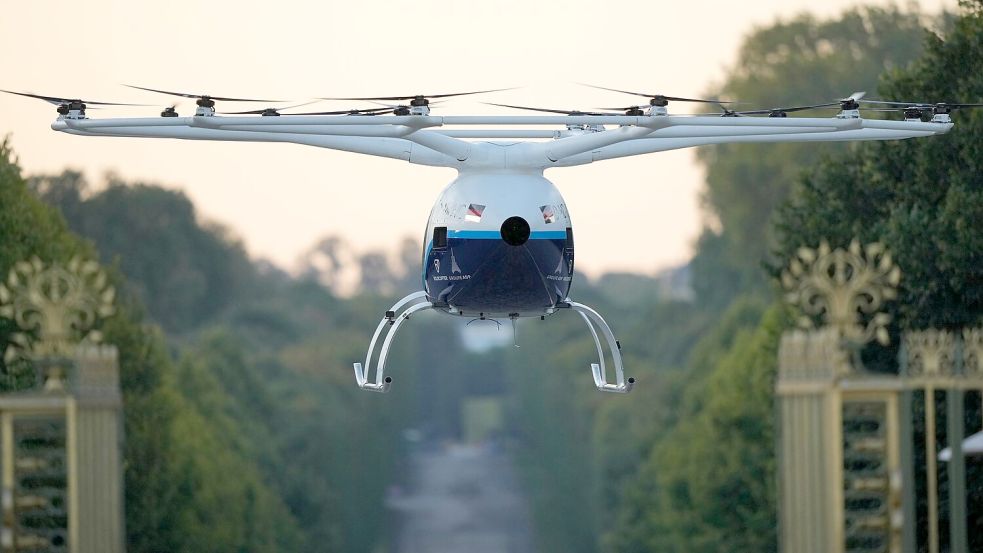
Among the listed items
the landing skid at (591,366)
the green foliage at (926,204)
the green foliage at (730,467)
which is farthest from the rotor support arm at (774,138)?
the green foliage at (730,467)

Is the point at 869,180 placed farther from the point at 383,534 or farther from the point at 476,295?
the point at 383,534

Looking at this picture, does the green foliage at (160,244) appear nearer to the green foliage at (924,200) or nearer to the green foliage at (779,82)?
the green foliage at (779,82)

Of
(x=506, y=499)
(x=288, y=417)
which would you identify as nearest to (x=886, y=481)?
(x=288, y=417)

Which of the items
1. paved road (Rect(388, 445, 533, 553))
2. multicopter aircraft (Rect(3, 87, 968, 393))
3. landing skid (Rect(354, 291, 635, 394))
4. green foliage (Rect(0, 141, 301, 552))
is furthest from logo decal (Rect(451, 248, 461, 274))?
paved road (Rect(388, 445, 533, 553))

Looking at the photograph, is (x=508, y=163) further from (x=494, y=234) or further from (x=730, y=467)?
(x=730, y=467)

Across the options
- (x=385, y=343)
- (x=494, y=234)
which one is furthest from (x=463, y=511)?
(x=494, y=234)
